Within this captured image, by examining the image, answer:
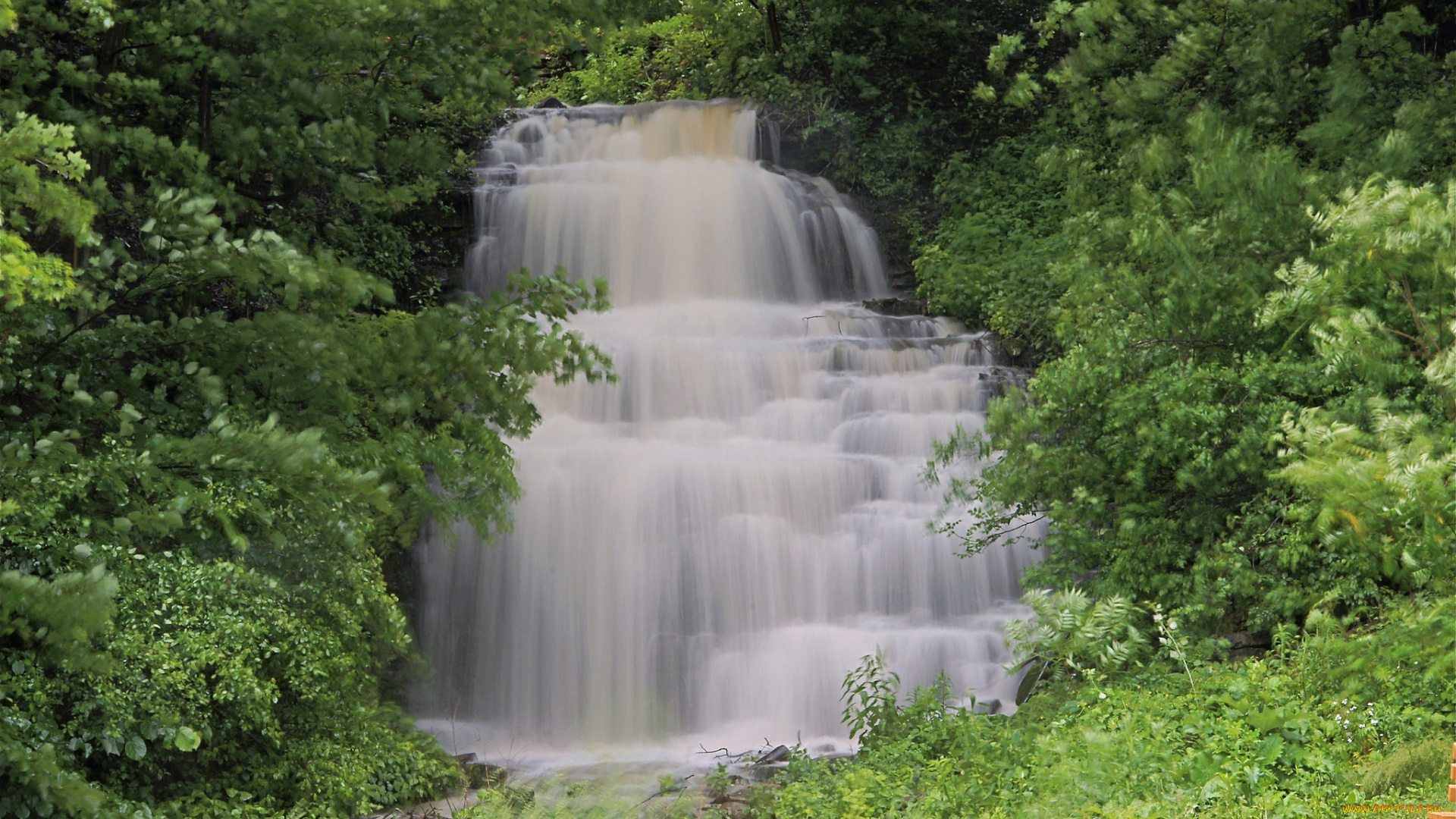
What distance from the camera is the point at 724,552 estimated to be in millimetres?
11750

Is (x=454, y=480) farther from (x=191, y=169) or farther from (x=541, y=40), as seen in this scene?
(x=541, y=40)

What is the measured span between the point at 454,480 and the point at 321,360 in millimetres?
1553

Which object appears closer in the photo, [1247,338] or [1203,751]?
[1203,751]

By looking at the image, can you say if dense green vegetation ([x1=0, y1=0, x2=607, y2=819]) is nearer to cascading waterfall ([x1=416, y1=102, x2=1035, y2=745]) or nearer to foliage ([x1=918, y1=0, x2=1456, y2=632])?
cascading waterfall ([x1=416, y1=102, x2=1035, y2=745])

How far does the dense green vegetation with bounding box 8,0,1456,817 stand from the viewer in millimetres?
5539

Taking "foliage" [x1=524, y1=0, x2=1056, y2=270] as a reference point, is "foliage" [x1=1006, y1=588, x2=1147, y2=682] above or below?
below

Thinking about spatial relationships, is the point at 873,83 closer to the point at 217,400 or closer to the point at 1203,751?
the point at 217,400

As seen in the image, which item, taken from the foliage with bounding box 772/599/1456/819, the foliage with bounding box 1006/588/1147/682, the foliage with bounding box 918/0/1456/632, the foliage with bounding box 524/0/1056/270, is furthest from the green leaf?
the foliage with bounding box 524/0/1056/270

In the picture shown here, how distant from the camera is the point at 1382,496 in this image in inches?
204

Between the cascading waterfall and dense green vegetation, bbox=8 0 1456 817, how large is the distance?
1050 millimetres

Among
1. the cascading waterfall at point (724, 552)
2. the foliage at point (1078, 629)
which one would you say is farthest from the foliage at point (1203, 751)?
the cascading waterfall at point (724, 552)

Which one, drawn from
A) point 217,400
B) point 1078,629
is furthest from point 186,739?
point 1078,629

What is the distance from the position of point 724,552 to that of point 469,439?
409 centimetres

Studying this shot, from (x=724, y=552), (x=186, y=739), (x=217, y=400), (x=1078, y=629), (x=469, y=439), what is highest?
(x=469, y=439)
